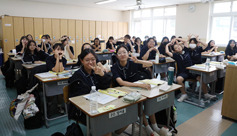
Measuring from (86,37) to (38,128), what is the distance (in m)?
7.70

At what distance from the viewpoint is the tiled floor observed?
2738 mm

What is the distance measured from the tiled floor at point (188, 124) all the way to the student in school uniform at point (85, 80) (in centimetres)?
81

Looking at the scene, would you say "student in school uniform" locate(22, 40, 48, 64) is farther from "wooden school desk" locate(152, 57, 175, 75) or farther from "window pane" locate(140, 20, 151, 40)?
"window pane" locate(140, 20, 151, 40)

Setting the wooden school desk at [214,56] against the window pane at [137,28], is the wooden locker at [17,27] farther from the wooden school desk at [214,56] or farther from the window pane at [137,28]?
the wooden school desk at [214,56]

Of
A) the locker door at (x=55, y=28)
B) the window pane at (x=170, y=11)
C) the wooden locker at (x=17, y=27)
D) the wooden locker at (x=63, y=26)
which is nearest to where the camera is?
the wooden locker at (x=17, y=27)

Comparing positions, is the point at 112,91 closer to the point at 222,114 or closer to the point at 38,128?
the point at 38,128

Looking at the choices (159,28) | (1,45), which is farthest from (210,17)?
(1,45)

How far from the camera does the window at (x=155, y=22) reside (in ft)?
33.2

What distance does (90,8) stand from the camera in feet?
34.9

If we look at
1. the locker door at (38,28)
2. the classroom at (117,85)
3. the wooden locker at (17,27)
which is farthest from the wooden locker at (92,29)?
the wooden locker at (17,27)

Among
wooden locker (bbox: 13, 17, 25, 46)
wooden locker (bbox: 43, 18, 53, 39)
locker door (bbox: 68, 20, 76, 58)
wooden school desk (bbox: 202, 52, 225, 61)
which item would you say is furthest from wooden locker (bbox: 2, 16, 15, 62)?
wooden school desk (bbox: 202, 52, 225, 61)

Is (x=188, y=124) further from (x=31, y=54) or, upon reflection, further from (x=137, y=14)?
(x=137, y=14)

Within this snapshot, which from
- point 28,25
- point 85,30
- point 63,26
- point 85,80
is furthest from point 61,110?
point 85,30

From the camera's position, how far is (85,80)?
7.08ft
